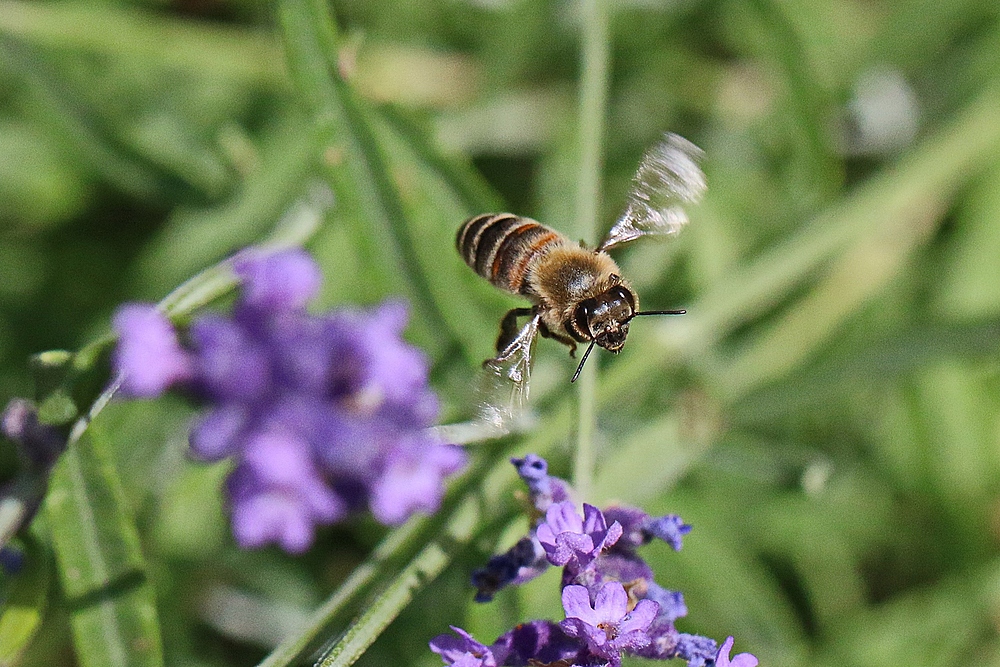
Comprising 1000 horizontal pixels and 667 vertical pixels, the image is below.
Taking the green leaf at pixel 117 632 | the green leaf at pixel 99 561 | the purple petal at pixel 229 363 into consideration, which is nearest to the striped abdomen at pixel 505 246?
the purple petal at pixel 229 363

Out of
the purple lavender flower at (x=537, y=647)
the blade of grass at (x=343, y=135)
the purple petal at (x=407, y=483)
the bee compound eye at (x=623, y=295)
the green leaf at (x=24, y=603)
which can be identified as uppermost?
the blade of grass at (x=343, y=135)

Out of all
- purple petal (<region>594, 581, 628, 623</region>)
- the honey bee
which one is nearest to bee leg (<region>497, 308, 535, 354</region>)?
the honey bee

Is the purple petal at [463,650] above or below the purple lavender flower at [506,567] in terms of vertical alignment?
below

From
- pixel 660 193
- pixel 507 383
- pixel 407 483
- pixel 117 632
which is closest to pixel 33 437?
pixel 117 632

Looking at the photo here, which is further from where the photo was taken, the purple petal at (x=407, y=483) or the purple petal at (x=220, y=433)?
the purple petal at (x=407, y=483)

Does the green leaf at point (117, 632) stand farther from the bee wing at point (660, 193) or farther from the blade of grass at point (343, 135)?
the bee wing at point (660, 193)

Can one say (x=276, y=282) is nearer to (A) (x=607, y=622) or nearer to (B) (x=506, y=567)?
(B) (x=506, y=567)
